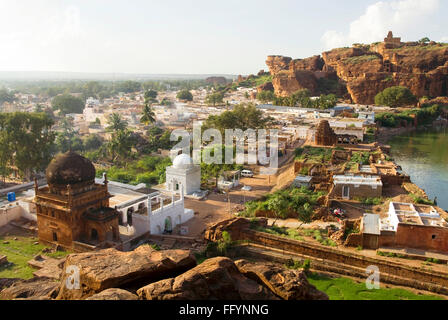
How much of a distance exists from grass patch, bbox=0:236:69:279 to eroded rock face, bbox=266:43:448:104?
220ft

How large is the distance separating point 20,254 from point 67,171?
414 cm

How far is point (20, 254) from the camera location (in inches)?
662

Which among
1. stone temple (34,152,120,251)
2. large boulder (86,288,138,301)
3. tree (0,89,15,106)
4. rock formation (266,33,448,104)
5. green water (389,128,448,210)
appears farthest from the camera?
tree (0,89,15,106)

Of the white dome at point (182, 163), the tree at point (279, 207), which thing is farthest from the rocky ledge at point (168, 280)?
the white dome at point (182, 163)

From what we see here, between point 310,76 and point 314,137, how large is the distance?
144ft

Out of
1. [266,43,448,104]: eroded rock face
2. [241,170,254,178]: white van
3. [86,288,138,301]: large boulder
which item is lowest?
[241,170,254,178]: white van

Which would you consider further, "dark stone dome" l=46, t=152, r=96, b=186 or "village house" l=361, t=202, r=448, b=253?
"dark stone dome" l=46, t=152, r=96, b=186

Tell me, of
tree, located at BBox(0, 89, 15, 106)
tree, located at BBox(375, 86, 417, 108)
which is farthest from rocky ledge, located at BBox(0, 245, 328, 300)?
tree, located at BBox(0, 89, 15, 106)

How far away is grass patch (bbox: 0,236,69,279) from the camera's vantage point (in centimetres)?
1502

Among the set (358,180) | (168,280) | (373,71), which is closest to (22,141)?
(358,180)

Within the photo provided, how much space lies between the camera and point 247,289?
7.39m

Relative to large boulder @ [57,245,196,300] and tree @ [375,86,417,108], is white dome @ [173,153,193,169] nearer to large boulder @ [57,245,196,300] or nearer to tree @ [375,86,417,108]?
large boulder @ [57,245,196,300]

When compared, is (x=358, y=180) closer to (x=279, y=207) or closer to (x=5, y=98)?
(x=279, y=207)

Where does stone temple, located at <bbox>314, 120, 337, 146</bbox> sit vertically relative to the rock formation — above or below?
below
